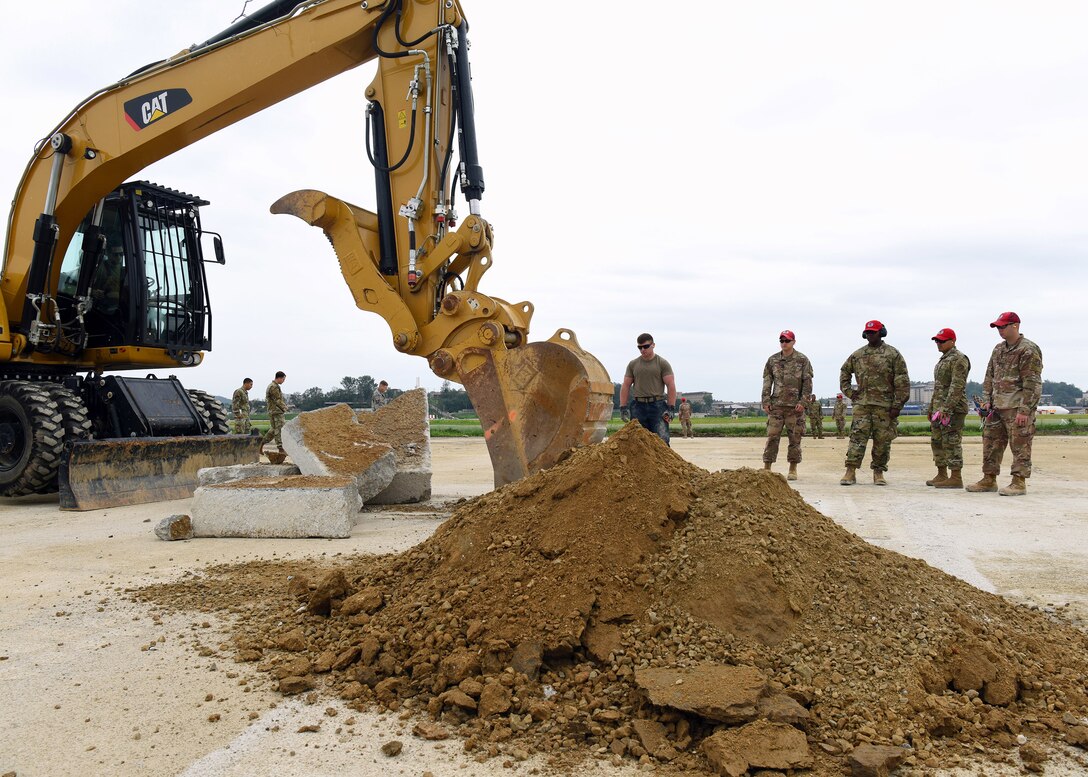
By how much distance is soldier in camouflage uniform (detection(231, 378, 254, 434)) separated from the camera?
53.2 feet

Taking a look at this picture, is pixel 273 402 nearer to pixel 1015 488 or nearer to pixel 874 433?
pixel 874 433

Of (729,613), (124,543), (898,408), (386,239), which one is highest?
(386,239)

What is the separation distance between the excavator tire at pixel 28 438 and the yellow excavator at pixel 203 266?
0.02 metres

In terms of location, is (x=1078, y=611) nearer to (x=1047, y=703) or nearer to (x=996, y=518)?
(x=1047, y=703)

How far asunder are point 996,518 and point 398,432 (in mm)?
5960

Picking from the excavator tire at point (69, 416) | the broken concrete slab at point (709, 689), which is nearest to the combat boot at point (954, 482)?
the broken concrete slab at point (709, 689)

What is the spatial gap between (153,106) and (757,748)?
8.79 m

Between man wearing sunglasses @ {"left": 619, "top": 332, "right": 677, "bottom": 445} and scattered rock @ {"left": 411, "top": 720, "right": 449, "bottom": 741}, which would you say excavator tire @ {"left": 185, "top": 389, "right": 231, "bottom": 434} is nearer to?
man wearing sunglasses @ {"left": 619, "top": 332, "right": 677, "bottom": 445}

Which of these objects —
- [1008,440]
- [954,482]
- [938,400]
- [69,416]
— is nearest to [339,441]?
[69,416]

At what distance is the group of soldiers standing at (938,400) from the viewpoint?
874 cm

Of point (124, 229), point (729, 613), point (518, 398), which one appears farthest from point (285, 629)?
point (124, 229)

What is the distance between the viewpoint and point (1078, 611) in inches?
165

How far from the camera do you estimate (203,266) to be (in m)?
10.4

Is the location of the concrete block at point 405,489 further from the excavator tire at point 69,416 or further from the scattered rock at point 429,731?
the scattered rock at point 429,731
